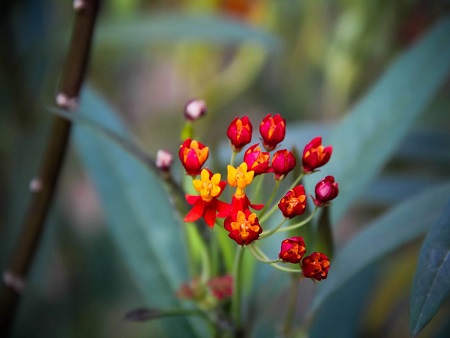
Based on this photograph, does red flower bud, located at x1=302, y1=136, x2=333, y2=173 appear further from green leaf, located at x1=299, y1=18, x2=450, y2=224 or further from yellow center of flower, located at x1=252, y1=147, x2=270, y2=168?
green leaf, located at x1=299, y1=18, x2=450, y2=224

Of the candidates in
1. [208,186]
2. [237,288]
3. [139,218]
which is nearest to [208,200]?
[208,186]

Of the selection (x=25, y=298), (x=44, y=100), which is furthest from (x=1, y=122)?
(x=25, y=298)

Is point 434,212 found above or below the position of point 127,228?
above

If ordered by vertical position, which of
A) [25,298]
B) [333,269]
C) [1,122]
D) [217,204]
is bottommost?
[25,298]

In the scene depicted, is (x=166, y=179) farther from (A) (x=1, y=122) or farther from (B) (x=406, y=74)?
(A) (x=1, y=122)

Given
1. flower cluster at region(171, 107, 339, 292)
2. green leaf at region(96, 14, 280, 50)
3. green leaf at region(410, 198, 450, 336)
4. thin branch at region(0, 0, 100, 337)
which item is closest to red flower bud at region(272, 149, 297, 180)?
flower cluster at region(171, 107, 339, 292)

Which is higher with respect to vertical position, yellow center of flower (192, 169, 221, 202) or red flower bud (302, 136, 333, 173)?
red flower bud (302, 136, 333, 173)

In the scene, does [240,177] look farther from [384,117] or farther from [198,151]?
[384,117]

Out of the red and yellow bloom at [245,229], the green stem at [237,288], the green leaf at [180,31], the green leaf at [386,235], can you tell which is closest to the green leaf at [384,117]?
the green leaf at [386,235]
